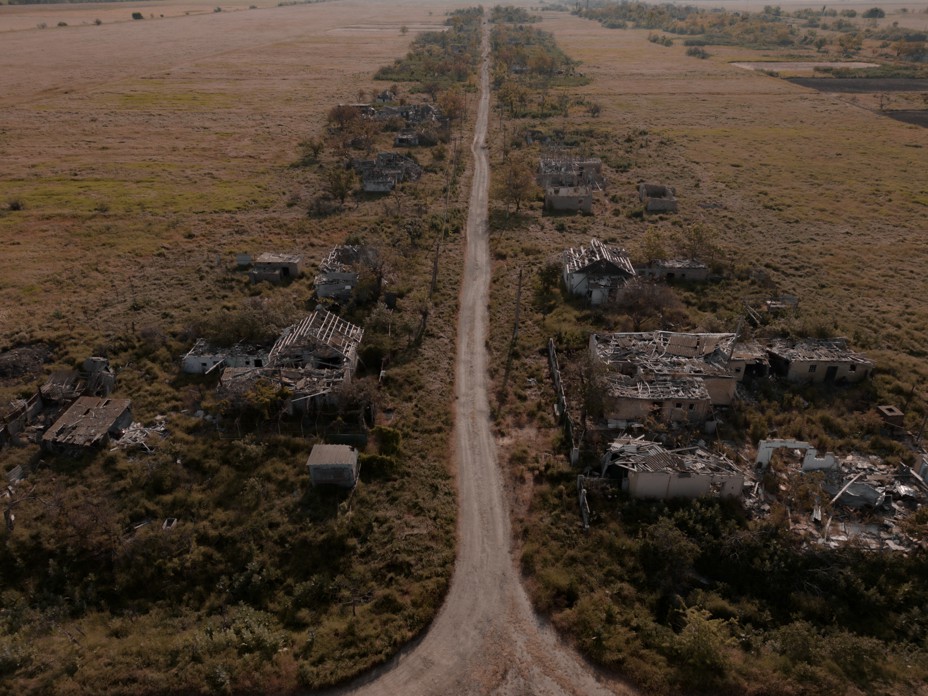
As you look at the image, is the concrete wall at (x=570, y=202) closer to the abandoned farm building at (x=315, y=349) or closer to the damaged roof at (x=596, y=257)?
the damaged roof at (x=596, y=257)

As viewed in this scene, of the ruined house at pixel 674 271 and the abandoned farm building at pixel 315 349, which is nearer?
the abandoned farm building at pixel 315 349

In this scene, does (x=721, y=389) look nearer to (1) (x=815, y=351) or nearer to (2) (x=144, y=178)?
(1) (x=815, y=351)

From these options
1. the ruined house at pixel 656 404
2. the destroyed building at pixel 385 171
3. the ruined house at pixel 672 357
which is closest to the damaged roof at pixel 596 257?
the ruined house at pixel 672 357

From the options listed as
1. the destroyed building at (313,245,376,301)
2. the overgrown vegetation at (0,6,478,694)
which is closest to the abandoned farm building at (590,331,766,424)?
the overgrown vegetation at (0,6,478,694)

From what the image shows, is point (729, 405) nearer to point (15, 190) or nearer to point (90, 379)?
point (90, 379)

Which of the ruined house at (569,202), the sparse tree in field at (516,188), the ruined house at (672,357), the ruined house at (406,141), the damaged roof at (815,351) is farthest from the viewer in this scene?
the ruined house at (406,141)

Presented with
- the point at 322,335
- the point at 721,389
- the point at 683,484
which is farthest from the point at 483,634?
the point at 322,335

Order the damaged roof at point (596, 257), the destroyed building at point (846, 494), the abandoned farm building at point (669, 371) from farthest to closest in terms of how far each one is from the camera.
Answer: the damaged roof at point (596, 257)
the abandoned farm building at point (669, 371)
the destroyed building at point (846, 494)
